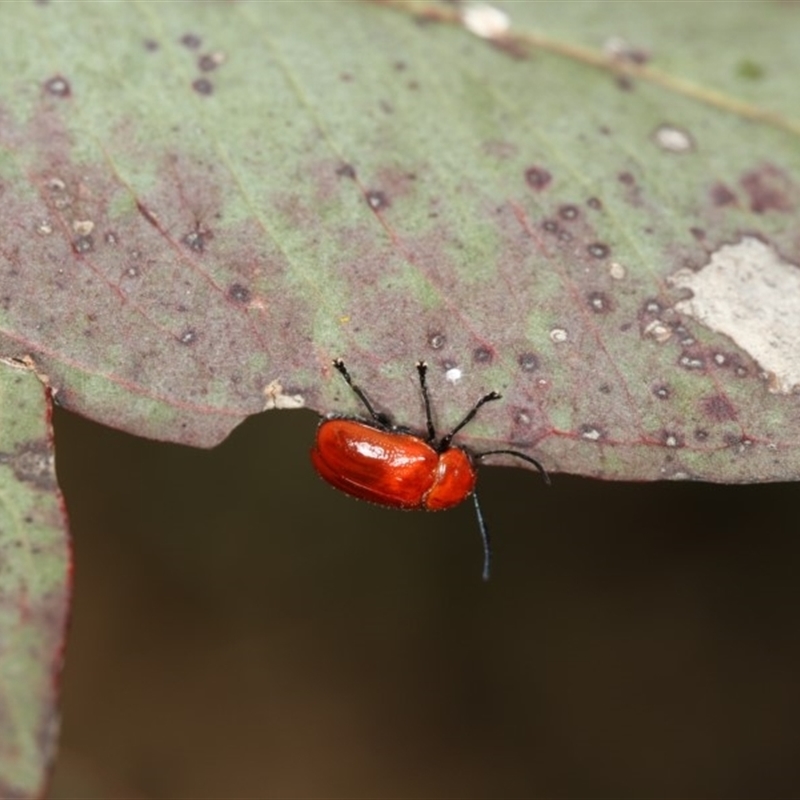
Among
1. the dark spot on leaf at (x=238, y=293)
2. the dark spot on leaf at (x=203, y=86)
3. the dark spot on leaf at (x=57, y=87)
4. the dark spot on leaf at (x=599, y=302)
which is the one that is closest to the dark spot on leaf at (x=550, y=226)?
the dark spot on leaf at (x=599, y=302)

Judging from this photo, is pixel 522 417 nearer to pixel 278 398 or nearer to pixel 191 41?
pixel 278 398

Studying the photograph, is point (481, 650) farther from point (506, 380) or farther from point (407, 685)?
point (506, 380)

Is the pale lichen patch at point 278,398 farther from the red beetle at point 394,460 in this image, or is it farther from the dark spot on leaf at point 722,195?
the dark spot on leaf at point 722,195

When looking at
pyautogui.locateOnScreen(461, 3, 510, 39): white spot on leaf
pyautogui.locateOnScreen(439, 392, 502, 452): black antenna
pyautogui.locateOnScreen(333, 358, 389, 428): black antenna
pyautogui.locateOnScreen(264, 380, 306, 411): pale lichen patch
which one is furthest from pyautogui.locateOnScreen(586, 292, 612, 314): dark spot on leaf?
pyautogui.locateOnScreen(461, 3, 510, 39): white spot on leaf

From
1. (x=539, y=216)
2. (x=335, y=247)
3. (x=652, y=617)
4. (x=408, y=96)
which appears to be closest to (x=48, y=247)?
(x=335, y=247)

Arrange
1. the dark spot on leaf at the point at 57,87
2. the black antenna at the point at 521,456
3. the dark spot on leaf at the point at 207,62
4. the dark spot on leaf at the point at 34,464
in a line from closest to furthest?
1. the dark spot on leaf at the point at 34,464
2. the black antenna at the point at 521,456
3. the dark spot on leaf at the point at 57,87
4. the dark spot on leaf at the point at 207,62

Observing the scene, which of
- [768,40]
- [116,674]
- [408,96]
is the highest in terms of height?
[768,40]
